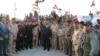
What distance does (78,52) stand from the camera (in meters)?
17.4

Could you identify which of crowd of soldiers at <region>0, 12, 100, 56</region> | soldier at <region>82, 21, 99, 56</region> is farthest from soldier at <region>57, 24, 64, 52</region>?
soldier at <region>82, 21, 99, 56</region>

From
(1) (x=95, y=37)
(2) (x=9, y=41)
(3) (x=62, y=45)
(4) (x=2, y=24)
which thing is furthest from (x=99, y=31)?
(3) (x=62, y=45)

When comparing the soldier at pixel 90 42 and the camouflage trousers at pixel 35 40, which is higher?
the soldier at pixel 90 42

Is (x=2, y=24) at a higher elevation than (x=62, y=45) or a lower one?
higher

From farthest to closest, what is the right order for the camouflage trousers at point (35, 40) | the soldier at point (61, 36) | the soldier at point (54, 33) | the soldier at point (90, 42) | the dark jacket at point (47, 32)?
the camouflage trousers at point (35, 40), the soldier at point (54, 33), the dark jacket at point (47, 32), the soldier at point (61, 36), the soldier at point (90, 42)

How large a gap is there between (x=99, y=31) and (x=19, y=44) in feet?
45.9

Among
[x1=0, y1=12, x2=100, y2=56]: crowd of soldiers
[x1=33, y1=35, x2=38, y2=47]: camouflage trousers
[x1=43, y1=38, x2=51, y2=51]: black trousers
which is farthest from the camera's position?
[x1=33, y1=35, x2=38, y2=47]: camouflage trousers

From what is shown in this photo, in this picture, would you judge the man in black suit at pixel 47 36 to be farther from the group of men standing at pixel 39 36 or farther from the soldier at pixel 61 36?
the soldier at pixel 61 36

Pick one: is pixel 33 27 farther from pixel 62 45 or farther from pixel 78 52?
pixel 78 52

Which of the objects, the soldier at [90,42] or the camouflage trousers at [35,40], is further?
the camouflage trousers at [35,40]

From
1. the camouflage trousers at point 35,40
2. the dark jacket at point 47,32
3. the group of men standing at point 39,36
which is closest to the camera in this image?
the group of men standing at point 39,36

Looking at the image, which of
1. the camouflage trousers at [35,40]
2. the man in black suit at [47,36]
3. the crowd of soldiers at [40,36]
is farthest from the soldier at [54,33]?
the camouflage trousers at [35,40]

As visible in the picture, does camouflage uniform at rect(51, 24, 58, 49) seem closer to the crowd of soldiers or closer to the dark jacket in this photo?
the crowd of soldiers

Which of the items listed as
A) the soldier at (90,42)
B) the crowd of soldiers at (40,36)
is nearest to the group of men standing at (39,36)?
the crowd of soldiers at (40,36)
